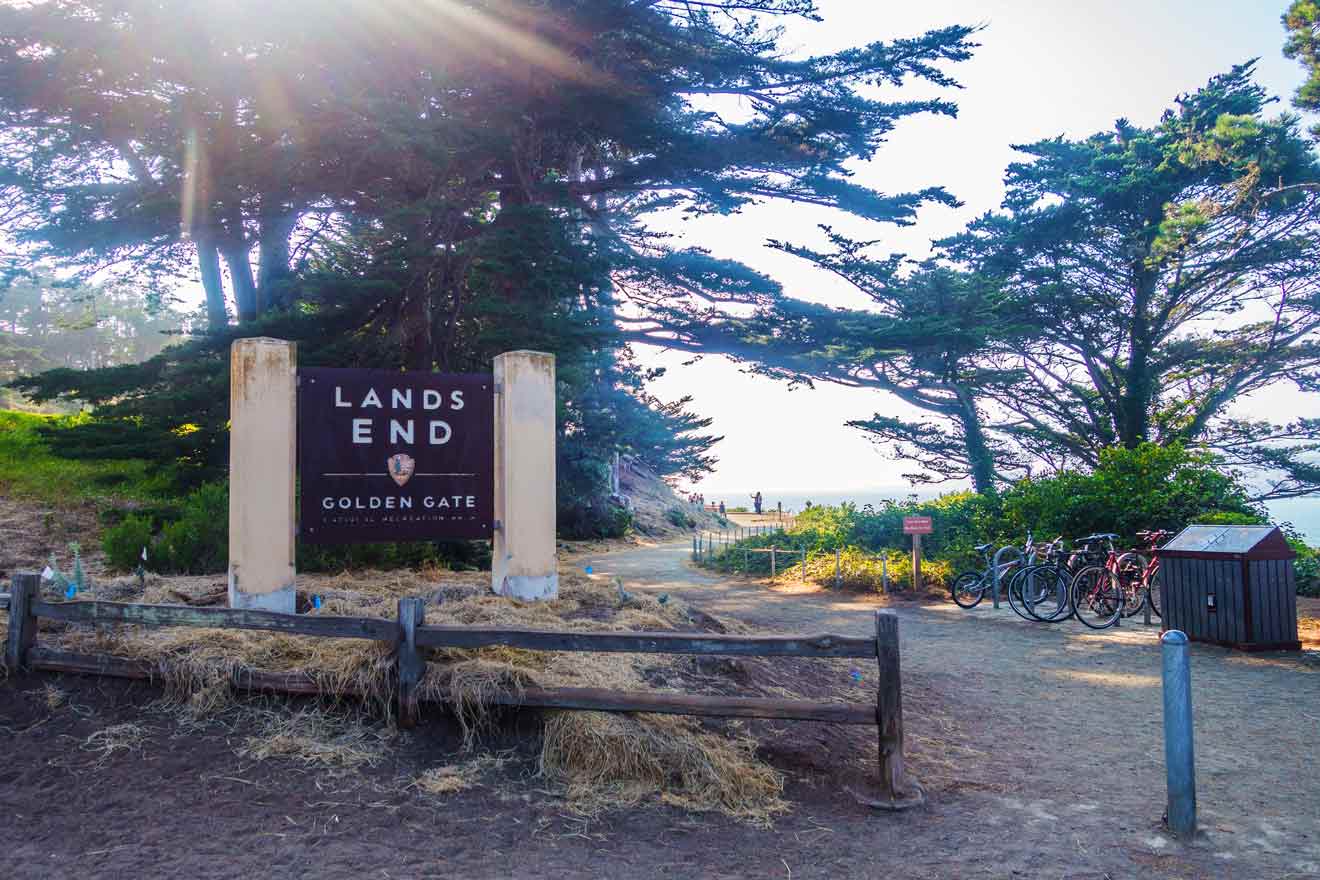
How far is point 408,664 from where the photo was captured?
5594mm

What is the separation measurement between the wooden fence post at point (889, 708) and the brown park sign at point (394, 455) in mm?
4514

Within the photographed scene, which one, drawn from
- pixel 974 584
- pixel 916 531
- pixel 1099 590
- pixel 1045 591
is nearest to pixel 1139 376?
pixel 916 531

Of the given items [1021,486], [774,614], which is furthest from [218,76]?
[1021,486]

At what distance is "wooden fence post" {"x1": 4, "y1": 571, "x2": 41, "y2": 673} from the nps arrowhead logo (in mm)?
2836

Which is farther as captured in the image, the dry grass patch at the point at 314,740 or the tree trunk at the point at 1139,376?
the tree trunk at the point at 1139,376

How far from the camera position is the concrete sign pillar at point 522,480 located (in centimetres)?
857

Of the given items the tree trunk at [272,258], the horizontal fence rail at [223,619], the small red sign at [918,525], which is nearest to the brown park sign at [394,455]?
the horizontal fence rail at [223,619]

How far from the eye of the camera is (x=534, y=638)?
17.8 ft

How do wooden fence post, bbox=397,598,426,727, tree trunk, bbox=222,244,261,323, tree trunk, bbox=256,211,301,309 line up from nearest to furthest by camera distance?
wooden fence post, bbox=397,598,426,727 → tree trunk, bbox=256,211,301,309 → tree trunk, bbox=222,244,261,323

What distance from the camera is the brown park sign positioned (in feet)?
26.1

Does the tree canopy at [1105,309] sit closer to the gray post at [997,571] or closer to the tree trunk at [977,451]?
the tree trunk at [977,451]

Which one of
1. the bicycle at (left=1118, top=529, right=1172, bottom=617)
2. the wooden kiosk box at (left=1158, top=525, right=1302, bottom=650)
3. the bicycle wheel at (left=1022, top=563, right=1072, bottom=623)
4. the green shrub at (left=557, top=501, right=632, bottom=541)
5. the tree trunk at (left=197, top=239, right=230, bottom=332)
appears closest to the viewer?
the wooden kiosk box at (left=1158, top=525, right=1302, bottom=650)

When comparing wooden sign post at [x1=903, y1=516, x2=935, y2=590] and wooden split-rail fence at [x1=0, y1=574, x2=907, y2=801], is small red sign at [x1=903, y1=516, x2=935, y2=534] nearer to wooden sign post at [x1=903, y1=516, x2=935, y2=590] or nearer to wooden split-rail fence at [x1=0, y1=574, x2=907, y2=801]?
wooden sign post at [x1=903, y1=516, x2=935, y2=590]

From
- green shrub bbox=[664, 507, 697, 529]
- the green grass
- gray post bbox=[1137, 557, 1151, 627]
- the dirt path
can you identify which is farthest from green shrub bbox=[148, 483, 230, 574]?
green shrub bbox=[664, 507, 697, 529]
